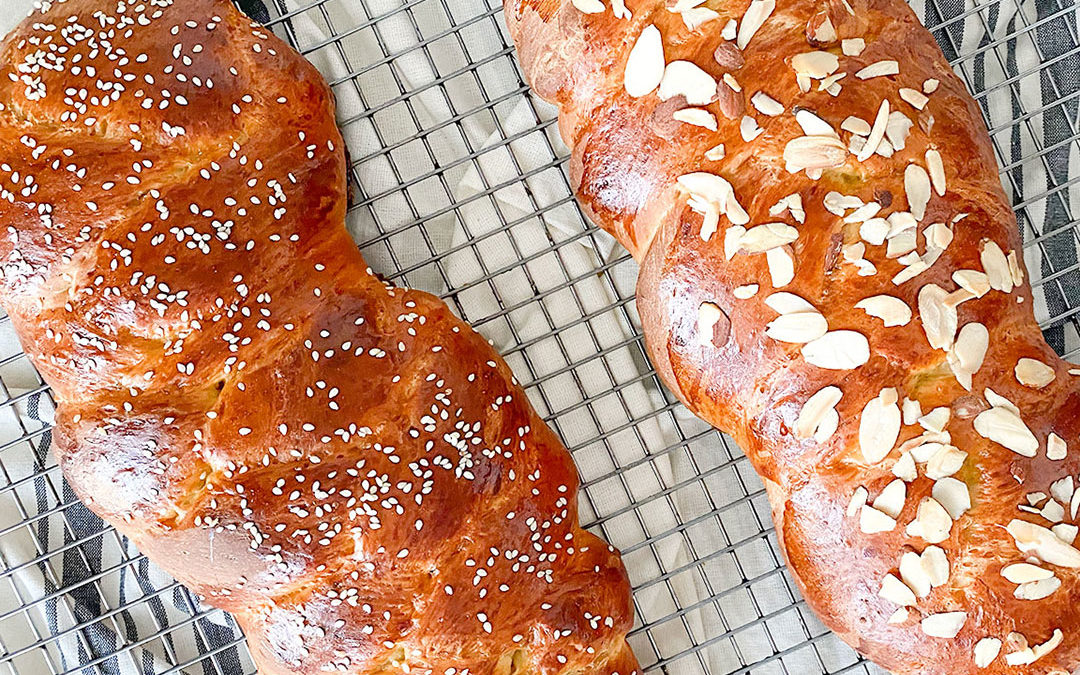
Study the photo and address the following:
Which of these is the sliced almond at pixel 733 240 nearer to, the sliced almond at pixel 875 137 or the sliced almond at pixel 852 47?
the sliced almond at pixel 875 137

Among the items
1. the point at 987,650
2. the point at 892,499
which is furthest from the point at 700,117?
the point at 987,650

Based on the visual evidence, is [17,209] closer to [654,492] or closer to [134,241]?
[134,241]

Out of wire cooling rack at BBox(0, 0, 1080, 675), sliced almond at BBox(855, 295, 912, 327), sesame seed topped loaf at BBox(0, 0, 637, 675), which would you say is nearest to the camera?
sliced almond at BBox(855, 295, 912, 327)


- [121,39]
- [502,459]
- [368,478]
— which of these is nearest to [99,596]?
[368,478]

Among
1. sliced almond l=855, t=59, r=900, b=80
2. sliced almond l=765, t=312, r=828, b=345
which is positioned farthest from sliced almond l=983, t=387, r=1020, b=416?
sliced almond l=855, t=59, r=900, b=80

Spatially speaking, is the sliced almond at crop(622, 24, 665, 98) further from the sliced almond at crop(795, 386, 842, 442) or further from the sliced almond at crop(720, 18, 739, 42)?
the sliced almond at crop(795, 386, 842, 442)
